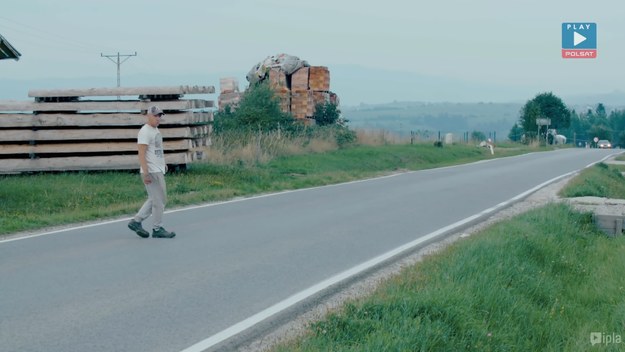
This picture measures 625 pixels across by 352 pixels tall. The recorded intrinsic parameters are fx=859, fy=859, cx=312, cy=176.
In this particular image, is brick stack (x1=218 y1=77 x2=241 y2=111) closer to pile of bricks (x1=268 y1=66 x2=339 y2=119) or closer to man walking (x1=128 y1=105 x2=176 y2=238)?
pile of bricks (x1=268 y1=66 x2=339 y2=119)

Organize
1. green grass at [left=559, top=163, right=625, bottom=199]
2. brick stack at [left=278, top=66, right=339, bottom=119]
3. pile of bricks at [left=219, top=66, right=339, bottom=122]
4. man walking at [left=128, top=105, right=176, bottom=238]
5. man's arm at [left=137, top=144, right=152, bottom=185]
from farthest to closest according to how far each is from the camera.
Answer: brick stack at [left=278, top=66, right=339, bottom=119]
pile of bricks at [left=219, top=66, right=339, bottom=122]
green grass at [left=559, top=163, right=625, bottom=199]
man walking at [left=128, top=105, right=176, bottom=238]
man's arm at [left=137, top=144, right=152, bottom=185]

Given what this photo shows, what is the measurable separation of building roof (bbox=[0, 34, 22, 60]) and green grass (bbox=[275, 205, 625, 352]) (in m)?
10.3

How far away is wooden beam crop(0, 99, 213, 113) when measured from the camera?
20797mm

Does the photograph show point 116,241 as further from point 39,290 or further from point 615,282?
point 615,282

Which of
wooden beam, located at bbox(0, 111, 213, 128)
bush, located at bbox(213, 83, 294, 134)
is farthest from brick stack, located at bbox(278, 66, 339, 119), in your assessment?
wooden beam, located at bbox(0, 111, 213, 128)

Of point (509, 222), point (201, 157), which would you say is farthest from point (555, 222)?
point (201, 157)

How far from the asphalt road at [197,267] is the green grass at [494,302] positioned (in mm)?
925

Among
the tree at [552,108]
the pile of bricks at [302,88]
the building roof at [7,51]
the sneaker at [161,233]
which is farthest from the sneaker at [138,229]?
the tree at [552,108]

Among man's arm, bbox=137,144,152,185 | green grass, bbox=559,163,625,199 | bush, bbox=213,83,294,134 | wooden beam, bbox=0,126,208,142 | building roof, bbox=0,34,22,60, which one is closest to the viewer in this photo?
man's arm, bbox=137,144,152,185

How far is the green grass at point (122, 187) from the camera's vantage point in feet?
48.9

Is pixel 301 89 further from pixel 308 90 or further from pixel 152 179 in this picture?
pixel 152 179

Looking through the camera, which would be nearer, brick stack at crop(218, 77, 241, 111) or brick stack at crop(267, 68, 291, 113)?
brick stack at crop(267, 68, 291, 113)

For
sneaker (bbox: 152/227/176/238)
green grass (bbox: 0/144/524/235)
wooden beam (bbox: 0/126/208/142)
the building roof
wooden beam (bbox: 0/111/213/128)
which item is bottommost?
sneaker (bbox: 152/227/176/238)

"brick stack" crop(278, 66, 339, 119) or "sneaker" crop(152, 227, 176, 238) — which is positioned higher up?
"brick stack" crop(278, 66, 339, 119)
